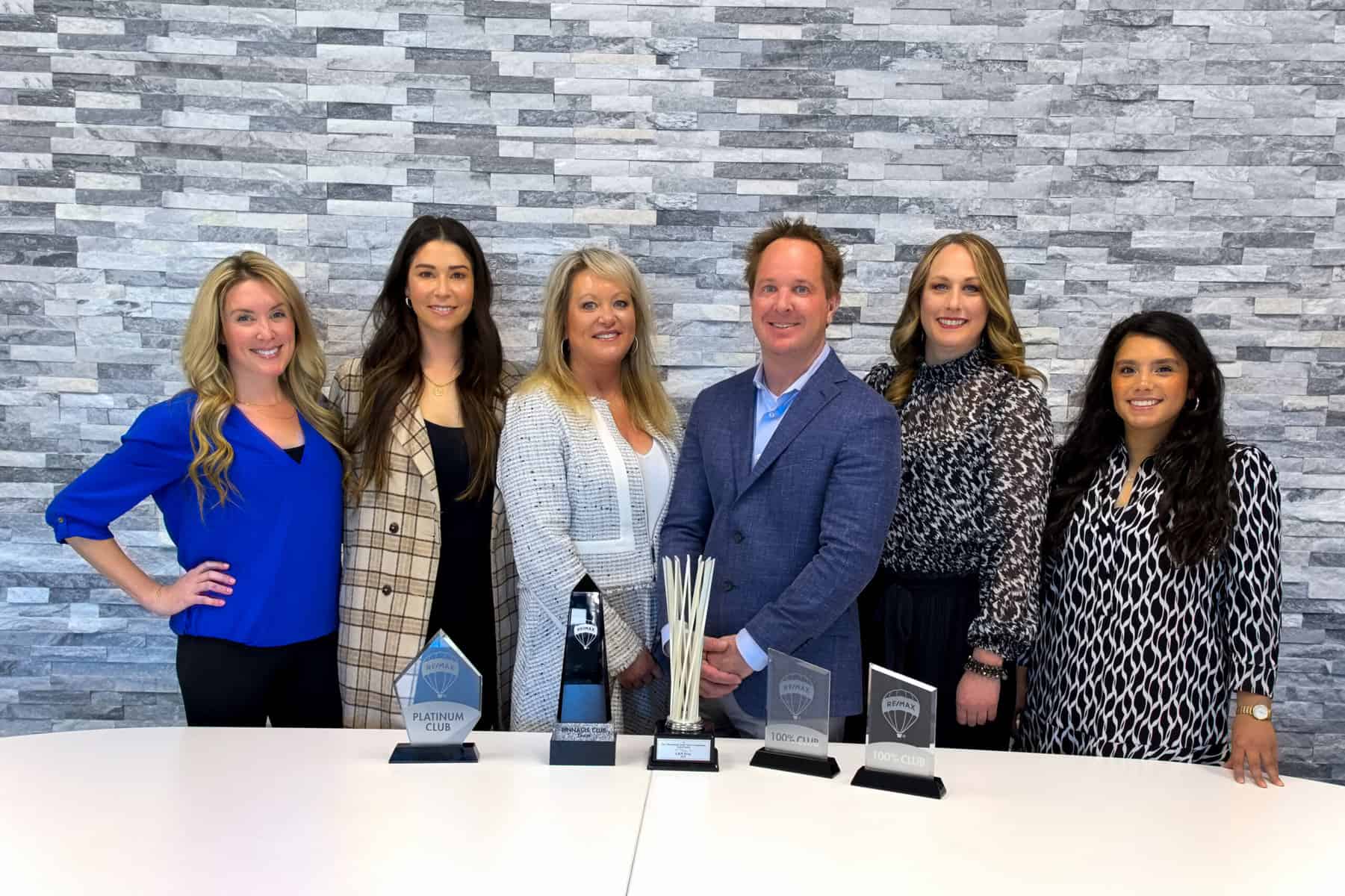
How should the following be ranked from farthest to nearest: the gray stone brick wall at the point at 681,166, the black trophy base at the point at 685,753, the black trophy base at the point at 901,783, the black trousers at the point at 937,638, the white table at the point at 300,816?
1. the gray stone brick wall at the point at 681,166
2. the black trousers at the point at 937,638
3. the black trophy base at the point at 685,753
4. the black trophy base at the point at 901,783
5. the white table at the point at 300,816

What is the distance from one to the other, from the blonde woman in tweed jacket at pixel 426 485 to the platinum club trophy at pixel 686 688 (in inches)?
29.3

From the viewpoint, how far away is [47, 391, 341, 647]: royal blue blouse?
2309 mm

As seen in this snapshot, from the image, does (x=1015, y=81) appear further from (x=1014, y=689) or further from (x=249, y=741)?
(x=249, y=741)

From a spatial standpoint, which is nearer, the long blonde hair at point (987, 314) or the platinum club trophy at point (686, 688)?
the platinum club trophy at point (686, 688)

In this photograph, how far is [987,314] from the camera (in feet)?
7.66

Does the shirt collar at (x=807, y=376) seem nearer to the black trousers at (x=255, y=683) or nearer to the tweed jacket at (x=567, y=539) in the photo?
the tweed jacket at (x=567, y=539)

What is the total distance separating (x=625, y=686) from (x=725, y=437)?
1.98ft

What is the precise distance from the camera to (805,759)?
181 cm

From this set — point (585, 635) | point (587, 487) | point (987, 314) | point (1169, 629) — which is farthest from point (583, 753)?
point (987, 314)

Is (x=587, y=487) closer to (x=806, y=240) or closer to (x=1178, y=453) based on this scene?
(x=806, y=240)

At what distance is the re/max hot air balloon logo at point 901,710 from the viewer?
172 centimetres

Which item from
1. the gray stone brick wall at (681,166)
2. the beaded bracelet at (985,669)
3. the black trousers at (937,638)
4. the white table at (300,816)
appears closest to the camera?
the white table at (300,816)

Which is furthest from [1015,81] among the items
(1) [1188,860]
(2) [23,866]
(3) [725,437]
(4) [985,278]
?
(2) [23,866]

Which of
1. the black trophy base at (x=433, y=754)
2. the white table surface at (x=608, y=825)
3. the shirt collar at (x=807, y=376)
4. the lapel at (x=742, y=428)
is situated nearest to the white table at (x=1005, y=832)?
the white table surface at (x=608, y=825)
